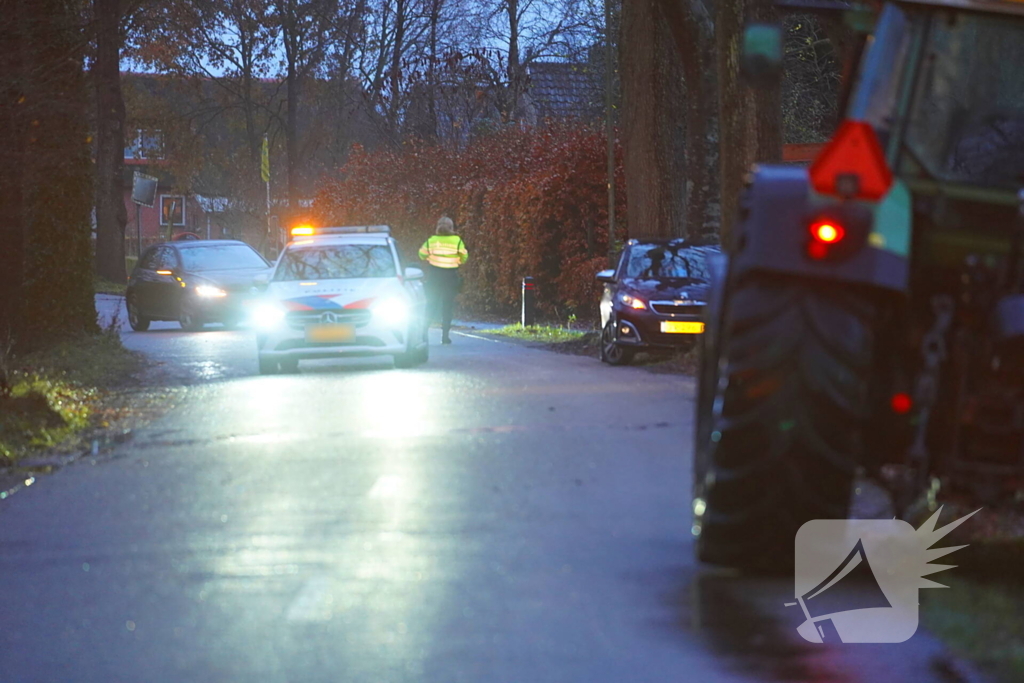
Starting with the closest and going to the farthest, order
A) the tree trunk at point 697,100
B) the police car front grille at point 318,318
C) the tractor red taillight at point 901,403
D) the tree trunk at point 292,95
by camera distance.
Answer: the tractor red taillight at point 901,403 → the police car front grille at point 318,318 → the tree trunk at point 697,100 → the tree trunk at point 292,95

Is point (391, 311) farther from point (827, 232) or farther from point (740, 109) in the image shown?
point (827, 232)

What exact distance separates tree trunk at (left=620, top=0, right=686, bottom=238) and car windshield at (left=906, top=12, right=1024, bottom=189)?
1820 centimetres

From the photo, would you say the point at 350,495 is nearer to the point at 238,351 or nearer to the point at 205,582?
the point at 205,582

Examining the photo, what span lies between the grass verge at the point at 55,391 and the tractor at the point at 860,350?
25.4ft

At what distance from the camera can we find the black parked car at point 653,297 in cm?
2038

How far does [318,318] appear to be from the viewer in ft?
63.5

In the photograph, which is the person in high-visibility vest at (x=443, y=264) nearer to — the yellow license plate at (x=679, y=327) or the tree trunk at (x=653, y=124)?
the tree trunk at (x=653, y=124)

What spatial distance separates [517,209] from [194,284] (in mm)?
6384

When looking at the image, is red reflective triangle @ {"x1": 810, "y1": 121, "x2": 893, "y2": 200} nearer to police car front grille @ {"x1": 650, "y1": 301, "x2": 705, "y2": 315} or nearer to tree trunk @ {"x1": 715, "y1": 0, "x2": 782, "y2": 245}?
tree trunk @ {"x1": 715, "y1": 0, "x2": 782, "y2": 245}

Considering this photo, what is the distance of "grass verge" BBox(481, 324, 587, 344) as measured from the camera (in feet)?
88.8

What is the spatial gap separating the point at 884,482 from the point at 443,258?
1987 cm

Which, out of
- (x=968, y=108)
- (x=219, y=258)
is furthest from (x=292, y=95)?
(x=968, y=108)

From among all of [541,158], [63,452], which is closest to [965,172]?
[63,452]

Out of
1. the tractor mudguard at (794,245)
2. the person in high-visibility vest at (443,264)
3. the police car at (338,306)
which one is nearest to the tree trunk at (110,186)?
the person in high-visibility vest at (443,264)
